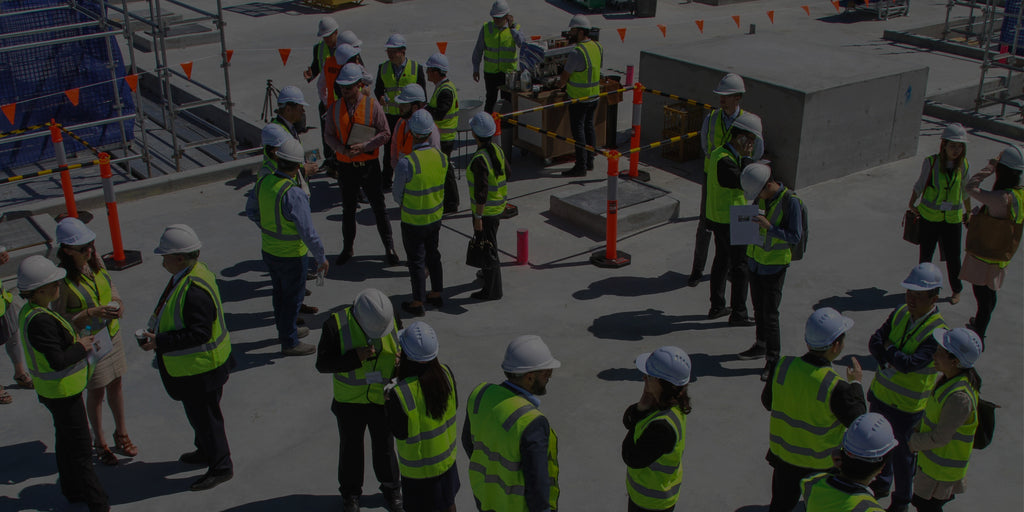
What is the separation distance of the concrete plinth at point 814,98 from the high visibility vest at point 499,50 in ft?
6.76

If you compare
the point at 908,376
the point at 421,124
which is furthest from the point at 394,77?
the point at 908,376

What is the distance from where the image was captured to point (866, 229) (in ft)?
36.5

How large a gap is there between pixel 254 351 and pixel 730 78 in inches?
205

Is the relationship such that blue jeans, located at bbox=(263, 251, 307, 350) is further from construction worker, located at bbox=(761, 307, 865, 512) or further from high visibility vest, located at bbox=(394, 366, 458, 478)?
construction worker, located at bbox=(761, 307, 865, 512)

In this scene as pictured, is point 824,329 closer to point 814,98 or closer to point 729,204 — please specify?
point 729,204

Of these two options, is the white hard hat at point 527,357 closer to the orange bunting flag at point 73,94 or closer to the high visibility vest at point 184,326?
the high visibility vest at point 184,326

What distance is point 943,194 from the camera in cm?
856

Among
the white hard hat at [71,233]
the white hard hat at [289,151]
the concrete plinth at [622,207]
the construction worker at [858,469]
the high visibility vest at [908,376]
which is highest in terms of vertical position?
the white hard hat at [289,151]

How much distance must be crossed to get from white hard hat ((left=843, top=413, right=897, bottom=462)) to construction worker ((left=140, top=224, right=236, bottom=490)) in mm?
3975

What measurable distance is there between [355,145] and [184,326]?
4.16 meters

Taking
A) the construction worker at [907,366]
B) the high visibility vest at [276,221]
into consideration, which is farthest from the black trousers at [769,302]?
the high visibility vest at [276,221]

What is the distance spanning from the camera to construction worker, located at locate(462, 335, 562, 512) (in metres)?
4.59

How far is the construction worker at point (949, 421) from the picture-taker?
17.0 ft

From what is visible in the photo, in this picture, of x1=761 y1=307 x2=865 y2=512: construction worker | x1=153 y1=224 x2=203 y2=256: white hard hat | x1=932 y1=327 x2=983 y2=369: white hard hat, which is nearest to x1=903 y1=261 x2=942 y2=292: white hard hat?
x1=932 y1=327 x2=983 y2=369: white hard hat
